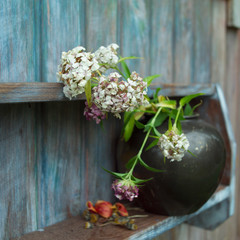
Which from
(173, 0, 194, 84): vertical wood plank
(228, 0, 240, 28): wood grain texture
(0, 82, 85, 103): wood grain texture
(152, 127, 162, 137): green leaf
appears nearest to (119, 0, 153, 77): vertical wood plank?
(173, 0, 194, 84): vertical wood plank

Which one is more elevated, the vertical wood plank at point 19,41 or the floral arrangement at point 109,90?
the vertical wood plank at point 19,41

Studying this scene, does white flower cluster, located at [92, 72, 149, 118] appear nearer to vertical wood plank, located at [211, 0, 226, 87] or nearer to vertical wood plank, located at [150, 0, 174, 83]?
vertical wood plank, located at [150, 0, 174, 83]

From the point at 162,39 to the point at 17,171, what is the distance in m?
0.68

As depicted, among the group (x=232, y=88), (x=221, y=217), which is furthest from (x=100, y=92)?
(x=232, y=88)

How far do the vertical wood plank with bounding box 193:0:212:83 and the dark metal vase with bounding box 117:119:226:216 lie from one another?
487 millimetres

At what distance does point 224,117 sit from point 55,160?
64cm

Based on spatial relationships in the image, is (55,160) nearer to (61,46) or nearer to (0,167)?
(0,167)

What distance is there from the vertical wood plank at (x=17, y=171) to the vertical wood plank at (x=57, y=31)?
0.11 meters

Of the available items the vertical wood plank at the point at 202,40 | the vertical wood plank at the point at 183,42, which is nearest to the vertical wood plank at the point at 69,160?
the vertical wood plank at the point at 183,42

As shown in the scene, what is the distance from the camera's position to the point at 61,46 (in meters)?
0.93

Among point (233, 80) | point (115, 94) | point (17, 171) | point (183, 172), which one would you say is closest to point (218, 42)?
point (233, 80)

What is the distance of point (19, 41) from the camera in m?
0.83

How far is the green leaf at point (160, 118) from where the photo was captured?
A: 1.00 metres

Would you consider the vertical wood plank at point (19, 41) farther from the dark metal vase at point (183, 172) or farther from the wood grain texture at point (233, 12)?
the wood grain texture at point (233, 12)
